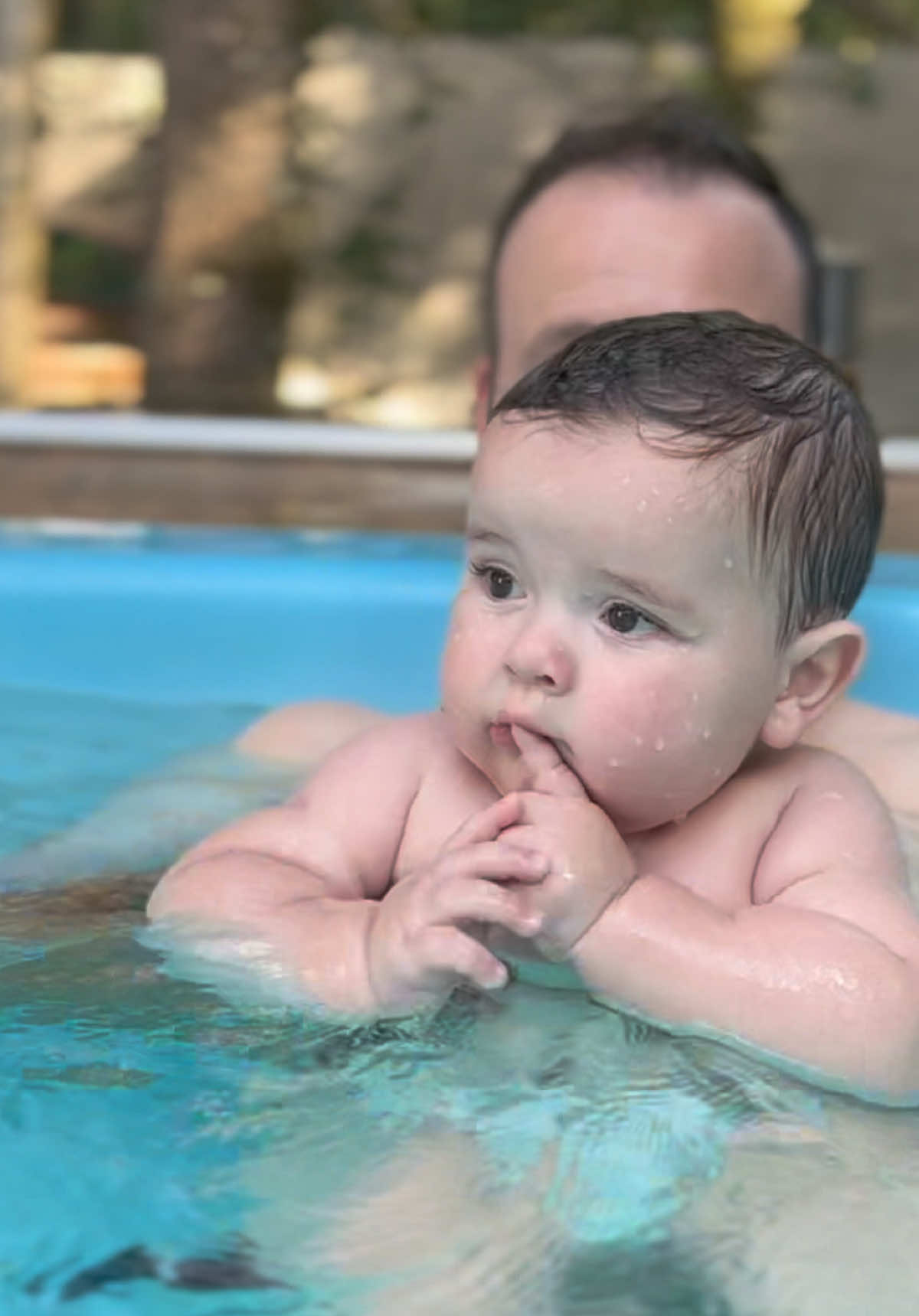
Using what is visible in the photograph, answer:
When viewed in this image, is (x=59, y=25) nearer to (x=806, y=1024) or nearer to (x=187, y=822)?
(x=187, y=822)

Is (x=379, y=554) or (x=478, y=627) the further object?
(x=379, y=554)

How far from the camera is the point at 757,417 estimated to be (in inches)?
64.3

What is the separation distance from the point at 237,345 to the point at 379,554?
2515 millimetres

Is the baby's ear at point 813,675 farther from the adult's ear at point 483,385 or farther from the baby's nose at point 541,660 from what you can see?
the adult's ear at point 483,385

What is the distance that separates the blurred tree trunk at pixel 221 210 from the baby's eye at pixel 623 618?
11.8ft

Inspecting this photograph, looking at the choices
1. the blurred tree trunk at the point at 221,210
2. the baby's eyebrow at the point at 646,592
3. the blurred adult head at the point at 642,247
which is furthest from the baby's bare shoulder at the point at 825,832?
the blurred tree trunk at the point at 221,210

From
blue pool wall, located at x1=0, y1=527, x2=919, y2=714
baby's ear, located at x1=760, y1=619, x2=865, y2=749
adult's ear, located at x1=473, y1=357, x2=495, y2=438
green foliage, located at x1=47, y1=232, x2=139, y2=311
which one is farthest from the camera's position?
green foliage, located at x1=47, y1=232, x2=139, y2=311

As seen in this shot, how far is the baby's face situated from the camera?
1.59 meters

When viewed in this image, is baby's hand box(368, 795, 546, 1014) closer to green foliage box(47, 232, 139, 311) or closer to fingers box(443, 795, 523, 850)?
fingers box(443, 795, 523, 850)

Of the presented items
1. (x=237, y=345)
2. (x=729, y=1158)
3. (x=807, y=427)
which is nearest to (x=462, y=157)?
(x=237, y=345)

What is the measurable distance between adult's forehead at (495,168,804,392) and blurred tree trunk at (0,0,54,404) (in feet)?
9.61

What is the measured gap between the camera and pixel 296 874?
5.73ft

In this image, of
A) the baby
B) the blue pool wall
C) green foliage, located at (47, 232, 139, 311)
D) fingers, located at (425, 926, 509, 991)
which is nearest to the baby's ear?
the baby

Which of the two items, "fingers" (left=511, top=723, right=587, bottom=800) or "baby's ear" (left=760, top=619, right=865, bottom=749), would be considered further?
"baby's ear" (left=760, top=619, right=865, bottom=749)
